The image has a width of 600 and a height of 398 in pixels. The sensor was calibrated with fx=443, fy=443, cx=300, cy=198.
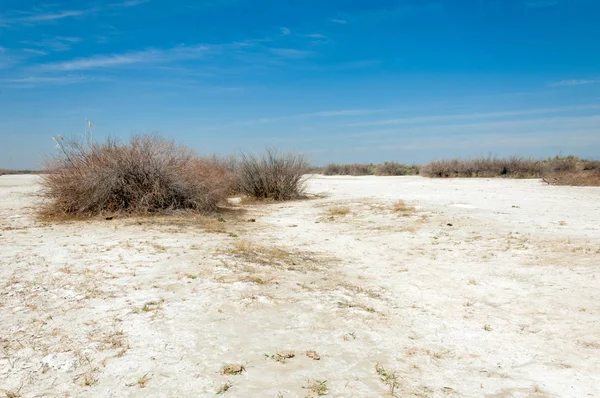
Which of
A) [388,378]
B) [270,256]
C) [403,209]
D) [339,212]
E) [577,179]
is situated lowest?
[388,378]

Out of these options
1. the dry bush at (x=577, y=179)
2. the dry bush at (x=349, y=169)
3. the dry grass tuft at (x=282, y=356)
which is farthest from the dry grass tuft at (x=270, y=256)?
the dry bush at (x=349, y=169)

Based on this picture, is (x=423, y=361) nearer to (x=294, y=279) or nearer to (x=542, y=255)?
(x=294, y=279)

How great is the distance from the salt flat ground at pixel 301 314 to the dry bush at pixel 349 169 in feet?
119

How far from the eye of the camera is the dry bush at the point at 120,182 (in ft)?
38.5

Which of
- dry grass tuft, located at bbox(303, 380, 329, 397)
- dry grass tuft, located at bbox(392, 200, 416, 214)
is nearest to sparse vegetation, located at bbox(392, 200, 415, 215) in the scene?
dry grass tuft, located at bbox(392, 200, 416, 214)

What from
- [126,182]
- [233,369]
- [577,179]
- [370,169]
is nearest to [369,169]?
[370,169]

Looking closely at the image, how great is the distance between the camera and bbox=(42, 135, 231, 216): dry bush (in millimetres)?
11734

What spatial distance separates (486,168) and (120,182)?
27.7 m

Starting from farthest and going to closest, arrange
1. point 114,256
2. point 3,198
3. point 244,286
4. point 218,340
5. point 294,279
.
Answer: point 3,198
point 114,256
point 294,279
point 244,286
point 218,340

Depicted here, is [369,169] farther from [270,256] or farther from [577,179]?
[270,256]

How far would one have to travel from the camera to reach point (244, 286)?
5301 mm

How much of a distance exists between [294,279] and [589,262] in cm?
417

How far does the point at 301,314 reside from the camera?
4.56 m

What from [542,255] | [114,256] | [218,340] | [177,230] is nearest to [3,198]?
[177,230]
